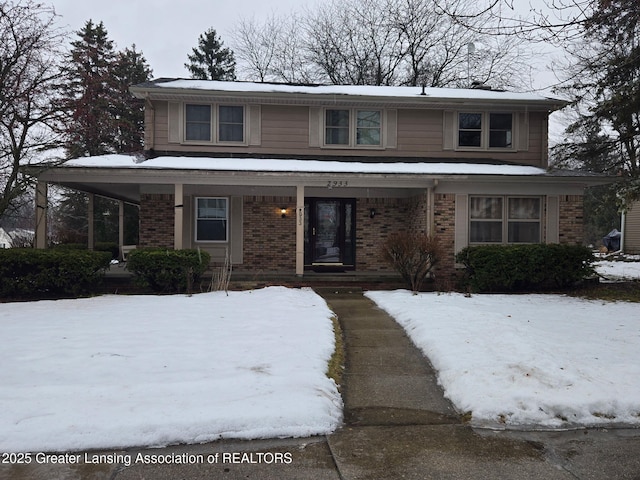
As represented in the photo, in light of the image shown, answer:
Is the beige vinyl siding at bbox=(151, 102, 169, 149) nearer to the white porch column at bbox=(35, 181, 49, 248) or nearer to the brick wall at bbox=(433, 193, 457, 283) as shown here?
the white porch column at bbox=(35, 181, 49, 248)

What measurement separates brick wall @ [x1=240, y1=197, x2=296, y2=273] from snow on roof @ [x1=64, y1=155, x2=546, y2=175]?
57.7 inches

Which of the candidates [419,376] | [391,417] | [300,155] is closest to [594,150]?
[300,155]

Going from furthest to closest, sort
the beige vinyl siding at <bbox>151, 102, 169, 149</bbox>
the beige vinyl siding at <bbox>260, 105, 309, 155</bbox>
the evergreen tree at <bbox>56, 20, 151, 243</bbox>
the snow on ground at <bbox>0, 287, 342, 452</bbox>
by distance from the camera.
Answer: the evergreen tree at <bbox>56, 20, 151, 243</bbox> < the beige vinyl siding at <bbox>260, 105, 309, 155</bbox> < the beige vinyl siding at <bbox>151, 102, 169, 149</bbox> < the snow on ground at <bbox>0, 287, 342, 452</bbox>

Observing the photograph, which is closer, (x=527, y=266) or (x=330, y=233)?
(x=527, y=266)

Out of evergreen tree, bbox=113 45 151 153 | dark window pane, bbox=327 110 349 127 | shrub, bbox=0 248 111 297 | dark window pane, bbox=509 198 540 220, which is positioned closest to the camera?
shrub, bbox=0 248 111 297

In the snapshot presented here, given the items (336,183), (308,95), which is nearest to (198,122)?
(308,95)

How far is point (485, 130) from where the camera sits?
44.2 feet

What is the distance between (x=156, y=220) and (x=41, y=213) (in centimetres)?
289

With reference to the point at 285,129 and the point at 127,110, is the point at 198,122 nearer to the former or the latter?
the point at 285,129

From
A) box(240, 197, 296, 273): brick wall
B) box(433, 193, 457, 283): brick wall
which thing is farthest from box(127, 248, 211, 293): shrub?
box(433, 193, 457, 283): brick wall

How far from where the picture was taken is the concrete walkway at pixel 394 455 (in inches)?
119

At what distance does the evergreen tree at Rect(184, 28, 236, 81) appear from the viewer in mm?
34656

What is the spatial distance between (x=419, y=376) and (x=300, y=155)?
905 cm

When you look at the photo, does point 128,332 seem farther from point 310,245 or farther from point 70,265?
point 310,245
